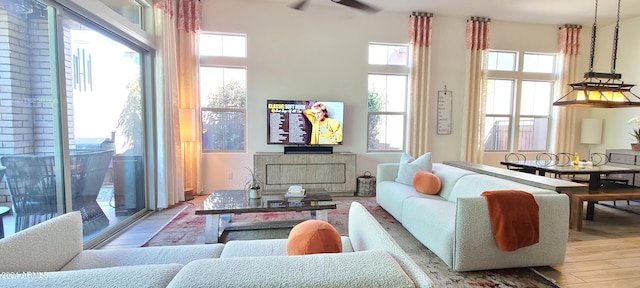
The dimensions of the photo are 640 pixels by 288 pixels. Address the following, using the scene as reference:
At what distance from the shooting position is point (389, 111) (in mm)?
5219

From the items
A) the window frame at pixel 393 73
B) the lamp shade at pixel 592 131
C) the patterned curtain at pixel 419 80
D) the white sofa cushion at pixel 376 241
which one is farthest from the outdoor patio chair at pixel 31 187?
the lamp shade at pixel 592 131

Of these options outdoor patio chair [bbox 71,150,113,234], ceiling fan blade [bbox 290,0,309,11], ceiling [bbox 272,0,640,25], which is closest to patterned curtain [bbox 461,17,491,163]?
ceiling [bbox 272,0,640,25]

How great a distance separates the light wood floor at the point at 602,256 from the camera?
2.16 m

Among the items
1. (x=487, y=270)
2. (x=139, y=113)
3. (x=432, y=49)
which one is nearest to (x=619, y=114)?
(x=432, y=49)

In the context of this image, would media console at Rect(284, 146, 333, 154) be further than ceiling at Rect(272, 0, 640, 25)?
Yes

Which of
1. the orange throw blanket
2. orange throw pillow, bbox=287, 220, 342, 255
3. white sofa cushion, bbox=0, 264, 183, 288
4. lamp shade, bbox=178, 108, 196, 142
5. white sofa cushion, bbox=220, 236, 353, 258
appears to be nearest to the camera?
white sofa cushion, bbox=0, 264, 183, 288

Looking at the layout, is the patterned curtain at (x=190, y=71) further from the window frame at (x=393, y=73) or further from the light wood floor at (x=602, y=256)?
the light wood floor at (x=602, y=256)

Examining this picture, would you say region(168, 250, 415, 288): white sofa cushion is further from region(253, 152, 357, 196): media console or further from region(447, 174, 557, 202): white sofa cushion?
region(253, 152, 357, 196): media console

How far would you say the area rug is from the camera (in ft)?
6.92

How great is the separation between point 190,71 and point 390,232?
3809mm

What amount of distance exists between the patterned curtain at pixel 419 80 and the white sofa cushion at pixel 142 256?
4.24 metres

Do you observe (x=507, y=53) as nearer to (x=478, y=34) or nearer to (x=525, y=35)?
(x=525, y=35)

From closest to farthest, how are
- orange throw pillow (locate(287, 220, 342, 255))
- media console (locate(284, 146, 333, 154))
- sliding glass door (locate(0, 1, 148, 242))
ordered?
orange throw pillow (locate(287, 220, 342, 255)) < sliding glass door (locate(0, 1, 148, 242)) < media console (locate(284, 146, 333, 154))

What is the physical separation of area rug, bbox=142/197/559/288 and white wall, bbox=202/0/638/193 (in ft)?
3.51
